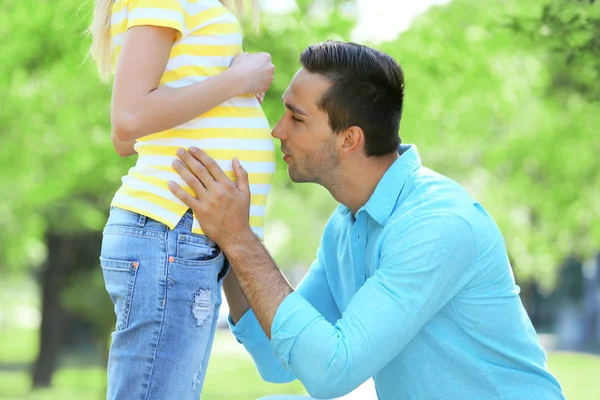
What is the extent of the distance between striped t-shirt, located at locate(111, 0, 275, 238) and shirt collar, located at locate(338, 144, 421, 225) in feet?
1.25

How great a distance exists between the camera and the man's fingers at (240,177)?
2297 millimetres

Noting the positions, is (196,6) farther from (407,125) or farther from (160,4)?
(407,125)

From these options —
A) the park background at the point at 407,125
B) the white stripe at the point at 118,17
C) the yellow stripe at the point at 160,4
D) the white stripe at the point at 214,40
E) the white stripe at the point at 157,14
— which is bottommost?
the park background at the point at 407,125

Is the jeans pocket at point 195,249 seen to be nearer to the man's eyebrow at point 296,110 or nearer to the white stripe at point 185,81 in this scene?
the white stripe at point 185,81

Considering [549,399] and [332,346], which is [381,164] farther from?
[549,399]

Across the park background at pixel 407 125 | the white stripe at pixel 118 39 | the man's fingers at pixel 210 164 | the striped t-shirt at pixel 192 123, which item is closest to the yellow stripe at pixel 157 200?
the striped t-shirt at pixel 192 123

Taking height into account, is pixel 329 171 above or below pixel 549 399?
above

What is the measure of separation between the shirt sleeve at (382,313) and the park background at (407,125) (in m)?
2.28

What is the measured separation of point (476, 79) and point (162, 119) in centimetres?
745

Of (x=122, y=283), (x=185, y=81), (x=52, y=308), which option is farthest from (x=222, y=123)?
(x=52, y=308)

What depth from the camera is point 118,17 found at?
233 cm

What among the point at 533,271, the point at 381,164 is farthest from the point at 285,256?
the point at 381,164

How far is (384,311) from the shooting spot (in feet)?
7.44

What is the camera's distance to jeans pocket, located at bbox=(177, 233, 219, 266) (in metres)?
2.19
